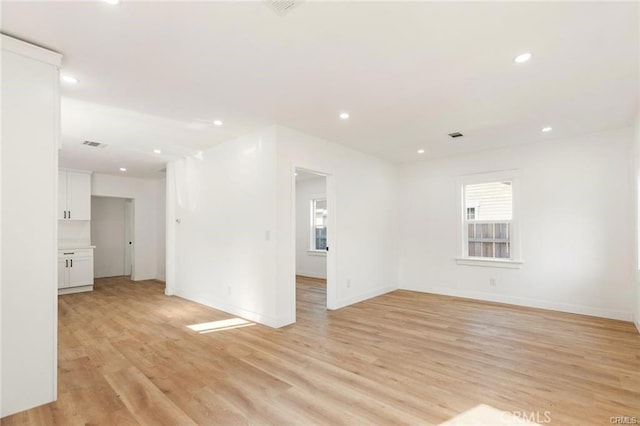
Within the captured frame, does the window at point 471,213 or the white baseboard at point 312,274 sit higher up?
the window at point 471,213

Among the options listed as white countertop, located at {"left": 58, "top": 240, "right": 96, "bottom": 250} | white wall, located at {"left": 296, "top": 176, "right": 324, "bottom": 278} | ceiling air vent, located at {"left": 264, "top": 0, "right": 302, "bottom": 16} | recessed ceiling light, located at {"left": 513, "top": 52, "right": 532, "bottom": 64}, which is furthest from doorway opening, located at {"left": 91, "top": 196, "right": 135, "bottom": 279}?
recessed ceiling light, located at {"left": 513, "top": 52, "right": 532, "bottom": 64}

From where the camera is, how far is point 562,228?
478 cm

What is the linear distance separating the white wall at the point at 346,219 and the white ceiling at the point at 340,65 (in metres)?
0.52

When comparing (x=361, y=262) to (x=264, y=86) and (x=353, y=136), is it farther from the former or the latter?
(x=264, y=86)

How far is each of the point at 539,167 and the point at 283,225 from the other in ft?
14.1

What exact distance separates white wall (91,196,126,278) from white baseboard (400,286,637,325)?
26.8 feet

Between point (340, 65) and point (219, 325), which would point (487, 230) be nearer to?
point (340, 65)

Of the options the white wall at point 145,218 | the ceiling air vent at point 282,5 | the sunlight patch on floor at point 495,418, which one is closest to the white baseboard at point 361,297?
the sunlight patch on floor at point 495,418

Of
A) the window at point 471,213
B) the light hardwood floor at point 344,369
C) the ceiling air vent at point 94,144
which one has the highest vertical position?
the ceiling air vent at point 94,144

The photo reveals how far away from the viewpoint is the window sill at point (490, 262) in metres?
5.20

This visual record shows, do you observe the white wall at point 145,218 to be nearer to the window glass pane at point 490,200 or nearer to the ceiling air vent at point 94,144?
the ceiling air vent at point 94,144

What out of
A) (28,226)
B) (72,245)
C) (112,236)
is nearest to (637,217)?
(28,226)

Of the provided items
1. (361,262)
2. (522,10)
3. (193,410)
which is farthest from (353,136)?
(193,410)

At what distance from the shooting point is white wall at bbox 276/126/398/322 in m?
4.21
